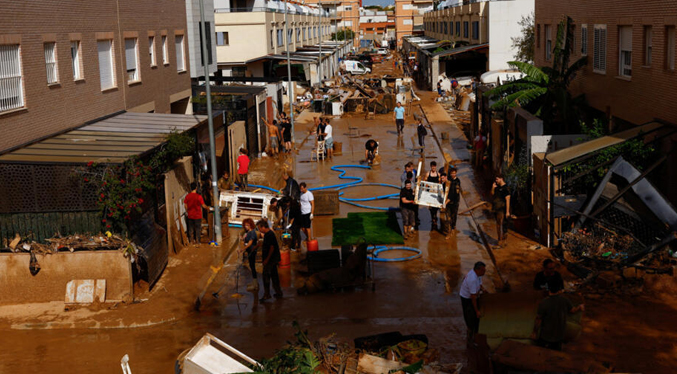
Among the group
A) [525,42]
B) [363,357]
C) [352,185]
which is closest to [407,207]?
[352,185]

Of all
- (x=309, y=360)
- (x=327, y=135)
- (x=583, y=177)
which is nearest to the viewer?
(x=309, y=360)

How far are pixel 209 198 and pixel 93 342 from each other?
8.24 m

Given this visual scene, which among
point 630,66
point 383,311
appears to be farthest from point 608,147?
point 383,311

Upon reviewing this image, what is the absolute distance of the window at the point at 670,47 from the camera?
17781 millimetres

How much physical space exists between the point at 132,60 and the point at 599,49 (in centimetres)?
1502

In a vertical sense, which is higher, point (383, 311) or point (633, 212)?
point (633, 212)

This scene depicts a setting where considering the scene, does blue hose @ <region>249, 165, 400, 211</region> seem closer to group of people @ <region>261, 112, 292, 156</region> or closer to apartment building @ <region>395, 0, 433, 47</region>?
group of people @ <region>261, 112, 292, 156</region>

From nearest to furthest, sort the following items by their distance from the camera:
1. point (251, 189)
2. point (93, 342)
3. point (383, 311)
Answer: point (93, 342) → point (383, 311) → point (251, 189)

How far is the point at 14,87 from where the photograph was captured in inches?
648

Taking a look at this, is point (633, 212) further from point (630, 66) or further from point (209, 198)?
point (209, 198)

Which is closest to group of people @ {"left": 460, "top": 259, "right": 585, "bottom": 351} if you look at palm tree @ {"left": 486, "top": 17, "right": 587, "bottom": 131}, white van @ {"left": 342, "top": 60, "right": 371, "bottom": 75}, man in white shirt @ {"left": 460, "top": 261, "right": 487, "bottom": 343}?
man in white shirt @ {"left": 460, "top": 261, "right": 487, "bottom": 343}

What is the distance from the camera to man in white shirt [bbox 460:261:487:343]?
11500 millimetres

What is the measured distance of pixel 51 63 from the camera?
18422 mm

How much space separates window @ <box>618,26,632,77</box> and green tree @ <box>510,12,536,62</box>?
23.4 m
